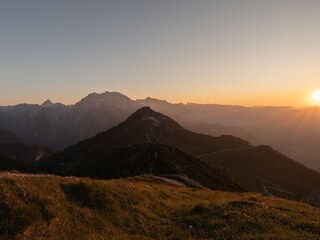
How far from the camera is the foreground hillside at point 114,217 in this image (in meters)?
20.4

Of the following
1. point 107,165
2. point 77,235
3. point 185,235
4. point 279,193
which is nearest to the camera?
point 77,235

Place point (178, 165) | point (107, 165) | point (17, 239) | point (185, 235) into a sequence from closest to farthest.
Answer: point (17, 239) → point (185, 235) → point (178, 165) → point (107, 165)

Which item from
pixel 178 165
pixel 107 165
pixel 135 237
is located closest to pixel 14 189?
pixel 135 237

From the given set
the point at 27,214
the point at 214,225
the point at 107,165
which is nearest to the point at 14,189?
the point at 27,214

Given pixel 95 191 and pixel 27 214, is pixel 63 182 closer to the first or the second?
pixel 95 191

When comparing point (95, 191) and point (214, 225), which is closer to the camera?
point (214, 225)

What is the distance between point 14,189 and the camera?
2338 cm

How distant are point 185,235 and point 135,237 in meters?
3.06

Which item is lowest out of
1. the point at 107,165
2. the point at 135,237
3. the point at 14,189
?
the point at 107,165

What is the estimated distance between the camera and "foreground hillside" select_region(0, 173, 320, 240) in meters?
20.4

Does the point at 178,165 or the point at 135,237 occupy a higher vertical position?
the point at 135,237

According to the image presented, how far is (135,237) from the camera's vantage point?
21.0m

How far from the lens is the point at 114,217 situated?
2386 cm

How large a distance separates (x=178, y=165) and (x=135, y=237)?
108371 millimetres
